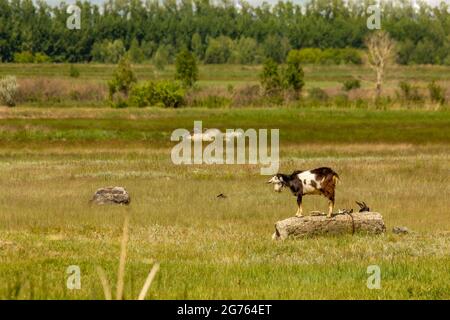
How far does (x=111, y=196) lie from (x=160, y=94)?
5736 cm

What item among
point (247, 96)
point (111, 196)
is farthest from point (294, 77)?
point (111, 196)

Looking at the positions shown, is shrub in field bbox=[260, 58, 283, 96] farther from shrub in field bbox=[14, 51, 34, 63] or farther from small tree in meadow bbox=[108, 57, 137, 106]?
shrub in field bbox=[14, 51, 34, 63]

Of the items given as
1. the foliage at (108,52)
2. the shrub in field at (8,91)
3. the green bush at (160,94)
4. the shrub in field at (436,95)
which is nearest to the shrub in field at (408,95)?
the shrub in field at (436,95)

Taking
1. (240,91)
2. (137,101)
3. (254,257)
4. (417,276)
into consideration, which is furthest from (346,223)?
(240,91)

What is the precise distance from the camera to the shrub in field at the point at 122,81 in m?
96.1

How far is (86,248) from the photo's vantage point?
790 inches

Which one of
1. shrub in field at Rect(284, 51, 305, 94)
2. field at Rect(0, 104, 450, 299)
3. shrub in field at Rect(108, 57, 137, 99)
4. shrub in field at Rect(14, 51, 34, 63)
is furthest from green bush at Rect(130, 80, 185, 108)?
shrub in field at Rect(14, 51, 34, 63)

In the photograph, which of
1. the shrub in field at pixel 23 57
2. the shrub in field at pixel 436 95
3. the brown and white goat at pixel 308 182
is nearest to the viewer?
the brown and white goat at pixel 308 182

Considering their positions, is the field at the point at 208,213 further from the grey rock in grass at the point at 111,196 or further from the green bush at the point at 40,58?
the green bush at the point at 40,58

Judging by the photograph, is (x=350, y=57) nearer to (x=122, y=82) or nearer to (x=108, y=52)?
(x=108, y=52)

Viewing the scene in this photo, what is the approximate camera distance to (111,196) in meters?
30.6

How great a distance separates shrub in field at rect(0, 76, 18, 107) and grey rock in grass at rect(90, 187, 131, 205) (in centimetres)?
6039

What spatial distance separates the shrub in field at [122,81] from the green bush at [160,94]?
300 inches
